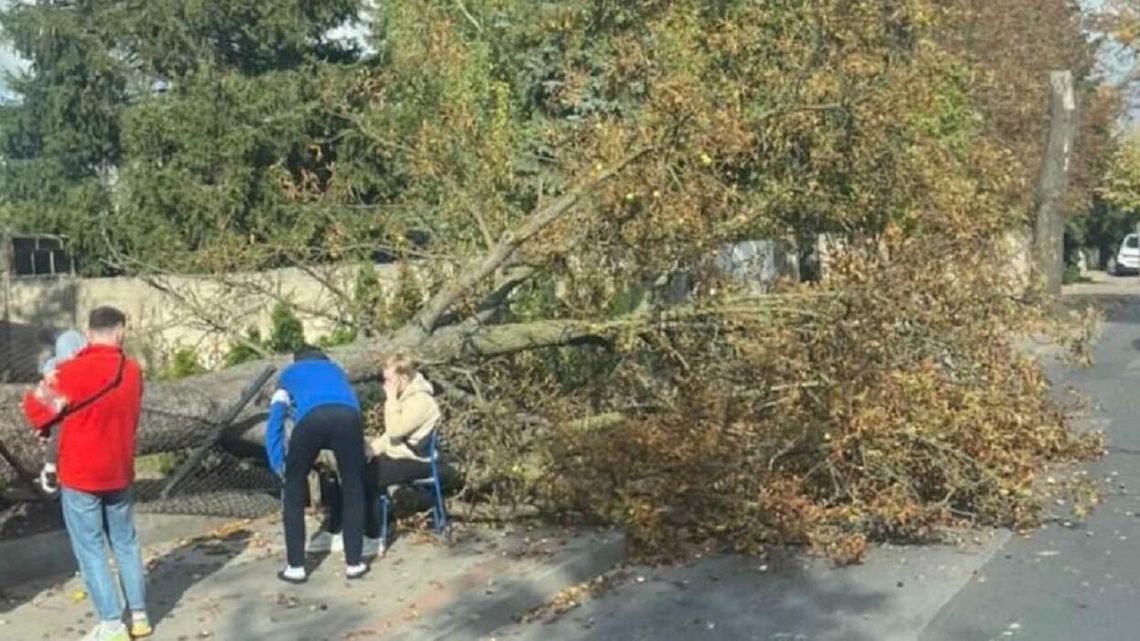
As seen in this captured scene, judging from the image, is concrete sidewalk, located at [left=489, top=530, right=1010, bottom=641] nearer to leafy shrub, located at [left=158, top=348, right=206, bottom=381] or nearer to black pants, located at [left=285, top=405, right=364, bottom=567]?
black pants, located at [left=285, top=405, right=364, bottom=567]

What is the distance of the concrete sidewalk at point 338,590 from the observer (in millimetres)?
7535

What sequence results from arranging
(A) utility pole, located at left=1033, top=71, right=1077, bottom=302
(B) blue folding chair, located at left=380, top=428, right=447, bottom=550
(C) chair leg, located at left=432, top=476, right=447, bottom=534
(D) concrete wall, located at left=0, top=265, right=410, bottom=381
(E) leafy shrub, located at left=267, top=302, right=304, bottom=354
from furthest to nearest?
(A) utility pole, located at left=1033, top=71, right=1077, bottom=302, (E) leafy shrub, located at left=267, top=302, right=304, bottom=354, (D) concrete wall, located at left=0, top=265, right=410, bottom=381, (C) chair leg, located at left=432, top=476, right=447, bottom=534, (B) blue folding chair, located at left=380, top=428, right=447, bottom=550

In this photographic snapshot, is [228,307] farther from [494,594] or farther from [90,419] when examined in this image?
[90,419]

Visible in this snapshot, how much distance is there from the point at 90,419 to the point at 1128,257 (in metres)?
60.0

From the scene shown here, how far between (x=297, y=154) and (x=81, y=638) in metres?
21.3

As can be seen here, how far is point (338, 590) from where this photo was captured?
27.3 feet

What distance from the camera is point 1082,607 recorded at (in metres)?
8.09

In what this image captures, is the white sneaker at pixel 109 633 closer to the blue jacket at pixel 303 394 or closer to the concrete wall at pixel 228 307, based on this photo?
the blue jacket at pixel 303 394

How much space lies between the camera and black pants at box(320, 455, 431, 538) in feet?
30.0

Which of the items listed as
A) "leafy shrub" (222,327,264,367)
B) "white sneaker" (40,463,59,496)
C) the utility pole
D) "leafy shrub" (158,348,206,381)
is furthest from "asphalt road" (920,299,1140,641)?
the utility pole

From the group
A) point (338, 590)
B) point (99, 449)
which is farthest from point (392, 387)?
point (99, 449)

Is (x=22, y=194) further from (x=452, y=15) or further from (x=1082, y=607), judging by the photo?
(x=1082, y=607)

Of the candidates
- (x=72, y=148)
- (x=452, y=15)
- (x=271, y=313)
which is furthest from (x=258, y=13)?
(x=271, y=313)

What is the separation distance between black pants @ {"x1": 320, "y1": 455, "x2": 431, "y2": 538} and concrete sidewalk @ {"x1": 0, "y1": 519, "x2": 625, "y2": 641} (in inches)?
8.7
